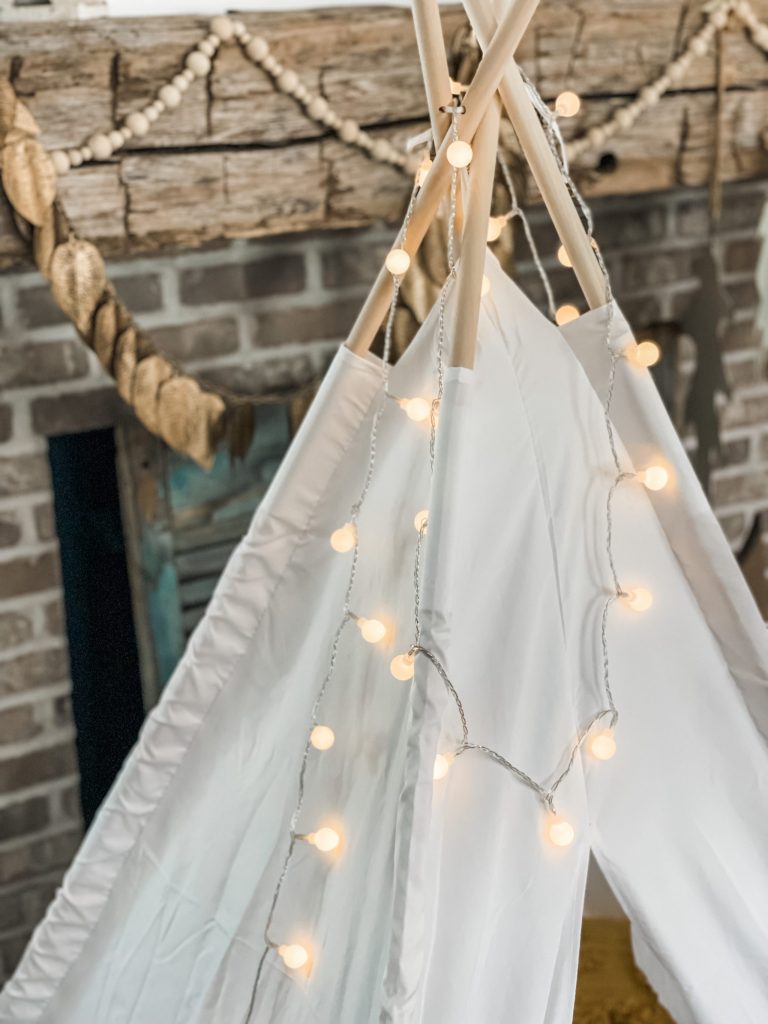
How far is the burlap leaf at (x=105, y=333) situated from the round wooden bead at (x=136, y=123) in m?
0.20

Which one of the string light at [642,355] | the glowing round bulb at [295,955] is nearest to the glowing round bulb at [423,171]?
the string light at [642,355]

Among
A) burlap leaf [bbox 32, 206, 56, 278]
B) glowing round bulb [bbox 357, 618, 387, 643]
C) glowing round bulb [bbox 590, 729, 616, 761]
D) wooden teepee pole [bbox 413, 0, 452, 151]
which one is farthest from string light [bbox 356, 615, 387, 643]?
burlap leaf [bbox 32, 206, 56, 278]

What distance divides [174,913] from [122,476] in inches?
23.7

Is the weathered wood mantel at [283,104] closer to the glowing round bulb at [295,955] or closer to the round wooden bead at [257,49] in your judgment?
the round wooden bead at [257,49]

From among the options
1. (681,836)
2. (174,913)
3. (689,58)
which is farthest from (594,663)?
(689,58)

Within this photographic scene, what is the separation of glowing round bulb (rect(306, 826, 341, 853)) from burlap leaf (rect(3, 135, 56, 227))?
2.45 ft

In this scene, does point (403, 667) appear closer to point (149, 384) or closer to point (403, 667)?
point (403, 667)

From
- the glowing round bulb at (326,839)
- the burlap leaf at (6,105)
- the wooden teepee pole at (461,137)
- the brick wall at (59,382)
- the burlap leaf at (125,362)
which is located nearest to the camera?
the wooden teepee pole at (461,137)

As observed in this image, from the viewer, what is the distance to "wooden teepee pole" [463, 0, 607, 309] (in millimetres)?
973

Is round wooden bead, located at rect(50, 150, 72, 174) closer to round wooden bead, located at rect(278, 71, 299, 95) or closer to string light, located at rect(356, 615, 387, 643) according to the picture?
round wooden bead, located at rect(278, 71, 299, 95)

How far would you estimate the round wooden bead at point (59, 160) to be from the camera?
1.21 m

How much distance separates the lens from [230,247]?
1446mm

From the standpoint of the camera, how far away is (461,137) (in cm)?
96

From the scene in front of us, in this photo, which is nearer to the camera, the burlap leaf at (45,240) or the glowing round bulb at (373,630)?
the glowing round bulb at (373,630)
